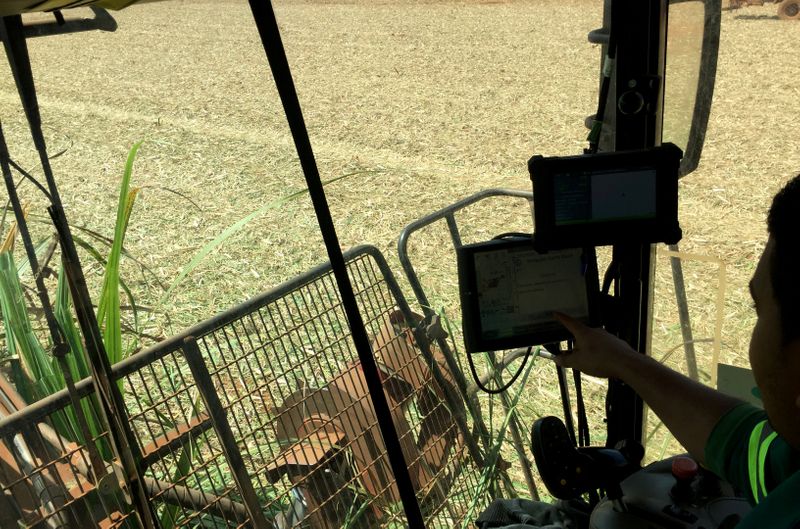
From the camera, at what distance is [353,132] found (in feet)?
8.85

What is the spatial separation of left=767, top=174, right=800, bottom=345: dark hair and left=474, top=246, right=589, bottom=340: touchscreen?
0.43 meters

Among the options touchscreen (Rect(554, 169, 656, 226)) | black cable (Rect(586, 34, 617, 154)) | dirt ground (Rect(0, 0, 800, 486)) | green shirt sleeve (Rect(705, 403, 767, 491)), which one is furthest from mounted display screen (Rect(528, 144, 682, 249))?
dirt ground (Rect(0, 0, 800, 486))

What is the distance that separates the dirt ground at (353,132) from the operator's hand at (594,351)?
0.52 meters

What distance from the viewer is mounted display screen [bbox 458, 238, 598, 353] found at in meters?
1.17

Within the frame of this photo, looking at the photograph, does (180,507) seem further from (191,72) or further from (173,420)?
(191,72)

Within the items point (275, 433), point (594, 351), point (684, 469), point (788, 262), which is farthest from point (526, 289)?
point (275, 433)

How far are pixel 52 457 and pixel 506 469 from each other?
115cm

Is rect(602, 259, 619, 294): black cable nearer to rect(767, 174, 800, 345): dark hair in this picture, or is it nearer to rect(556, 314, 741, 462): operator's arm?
rect(556, 314, 741, 462): operator's arm

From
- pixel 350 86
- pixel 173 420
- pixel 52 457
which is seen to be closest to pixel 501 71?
pixel 350 86

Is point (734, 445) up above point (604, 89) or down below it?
below

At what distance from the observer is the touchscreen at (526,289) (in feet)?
3.84

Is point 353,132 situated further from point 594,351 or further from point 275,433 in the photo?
point 594,351

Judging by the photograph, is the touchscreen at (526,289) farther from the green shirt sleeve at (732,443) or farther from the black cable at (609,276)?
the green shirt sleeve at (732,443)

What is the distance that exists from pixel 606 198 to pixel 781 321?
1.30ft
